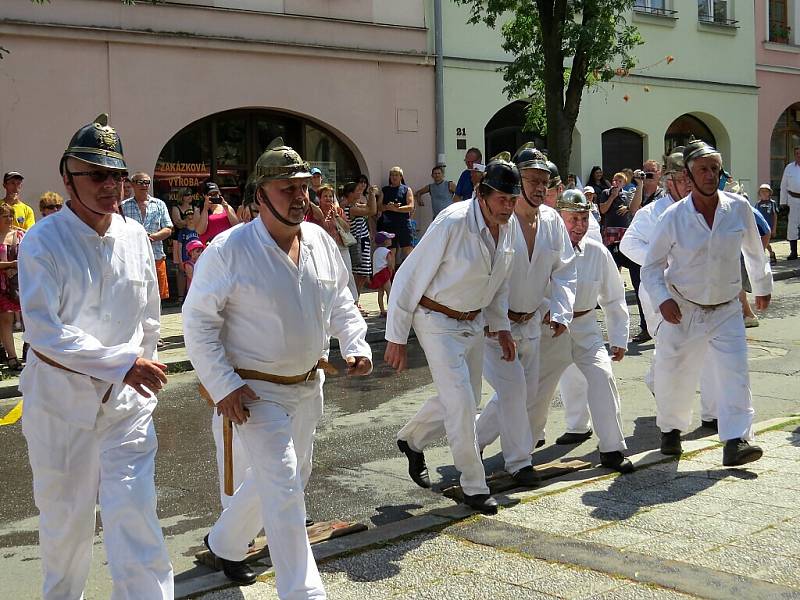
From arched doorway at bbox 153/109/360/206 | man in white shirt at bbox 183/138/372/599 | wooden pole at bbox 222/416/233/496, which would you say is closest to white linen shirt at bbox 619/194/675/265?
man in white shirt at bbox 183/138/372/599

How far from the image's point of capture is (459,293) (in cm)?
641

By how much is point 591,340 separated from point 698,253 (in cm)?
90

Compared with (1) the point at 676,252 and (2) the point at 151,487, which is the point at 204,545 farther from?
(1) the point at 676,252

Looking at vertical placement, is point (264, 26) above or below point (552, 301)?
above

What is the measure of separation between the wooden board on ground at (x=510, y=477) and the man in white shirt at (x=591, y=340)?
197 mm

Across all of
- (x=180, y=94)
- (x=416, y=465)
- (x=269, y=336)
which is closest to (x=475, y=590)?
(x=269, y=336)

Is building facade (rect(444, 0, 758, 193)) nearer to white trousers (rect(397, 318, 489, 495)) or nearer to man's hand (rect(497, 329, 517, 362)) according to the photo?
man's hand (rect(497, 329, 517, 362))

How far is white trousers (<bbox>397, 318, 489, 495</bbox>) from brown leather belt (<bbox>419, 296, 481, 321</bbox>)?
31mm

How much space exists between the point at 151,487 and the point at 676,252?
160 inches

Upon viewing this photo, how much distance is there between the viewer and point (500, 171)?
634 cm

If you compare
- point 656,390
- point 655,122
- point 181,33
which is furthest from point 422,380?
point 655,122

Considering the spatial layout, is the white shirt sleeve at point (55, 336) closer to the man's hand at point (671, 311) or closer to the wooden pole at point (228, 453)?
the wooden pole at point (228, 453)

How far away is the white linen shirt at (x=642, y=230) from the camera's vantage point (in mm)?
8523

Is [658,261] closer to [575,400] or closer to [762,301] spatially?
[762,301]
